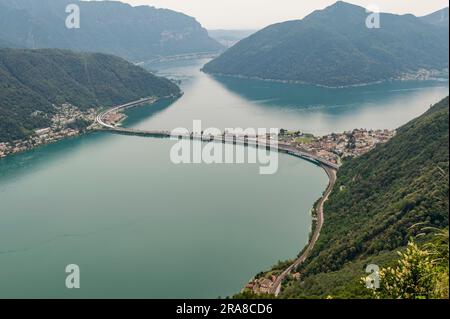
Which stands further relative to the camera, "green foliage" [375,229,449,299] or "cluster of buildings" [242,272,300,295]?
"cluster of buildings" [242,272,300,295]

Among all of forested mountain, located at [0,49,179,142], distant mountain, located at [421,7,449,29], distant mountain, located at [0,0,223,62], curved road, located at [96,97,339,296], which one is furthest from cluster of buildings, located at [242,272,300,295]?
distant mountain, located at [0,0,223,62]

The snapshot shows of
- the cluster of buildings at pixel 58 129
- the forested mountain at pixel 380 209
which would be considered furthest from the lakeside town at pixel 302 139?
the forested mountain at pixel 380 209

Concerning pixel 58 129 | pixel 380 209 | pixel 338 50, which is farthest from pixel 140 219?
pixel 338 50

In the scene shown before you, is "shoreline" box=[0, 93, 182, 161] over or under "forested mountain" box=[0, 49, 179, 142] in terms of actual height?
under

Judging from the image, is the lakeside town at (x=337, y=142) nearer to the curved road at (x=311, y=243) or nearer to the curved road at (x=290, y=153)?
the curved road at (x=290, y=153)

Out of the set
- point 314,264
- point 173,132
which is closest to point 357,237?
point 314,264

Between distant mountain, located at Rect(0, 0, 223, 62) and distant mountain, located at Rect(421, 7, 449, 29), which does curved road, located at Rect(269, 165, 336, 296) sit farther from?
distant mountain, located at Rect(0, 0, 223, 62)
